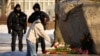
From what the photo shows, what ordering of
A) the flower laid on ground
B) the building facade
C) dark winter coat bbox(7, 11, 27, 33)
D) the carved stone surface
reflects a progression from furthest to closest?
the building facade < dark winter coat bbox(7, 11, 27, 33) < the flower laid on ground < the carved stone surface

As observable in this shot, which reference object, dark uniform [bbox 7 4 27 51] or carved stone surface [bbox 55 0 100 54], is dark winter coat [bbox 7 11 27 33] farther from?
carved stone surface [bbox 55 0 100 54]

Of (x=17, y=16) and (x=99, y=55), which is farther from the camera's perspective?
(x=17, y=16)

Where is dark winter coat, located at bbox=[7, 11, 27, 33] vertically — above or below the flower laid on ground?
above

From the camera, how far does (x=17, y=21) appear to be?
1467 centimetres

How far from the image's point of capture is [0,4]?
39.6m

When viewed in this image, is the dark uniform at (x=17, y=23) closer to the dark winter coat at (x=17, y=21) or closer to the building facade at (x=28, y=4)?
the dark winter coat at (x=17, y=21)

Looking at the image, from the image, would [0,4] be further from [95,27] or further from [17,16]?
[95,27]

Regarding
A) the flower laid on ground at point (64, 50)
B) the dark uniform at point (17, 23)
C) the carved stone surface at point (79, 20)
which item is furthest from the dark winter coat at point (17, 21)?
the flower laid on ground at point (64, 50)

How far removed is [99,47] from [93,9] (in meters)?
1.03

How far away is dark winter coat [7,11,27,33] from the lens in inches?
576

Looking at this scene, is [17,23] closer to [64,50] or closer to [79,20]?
[64,50]

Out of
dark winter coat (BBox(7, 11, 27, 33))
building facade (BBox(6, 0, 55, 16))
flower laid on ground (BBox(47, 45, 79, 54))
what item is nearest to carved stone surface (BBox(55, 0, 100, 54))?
flower laid on ground (BBox(47, 45, 79, 54))

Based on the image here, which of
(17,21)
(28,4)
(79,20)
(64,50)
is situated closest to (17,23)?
(17,21)

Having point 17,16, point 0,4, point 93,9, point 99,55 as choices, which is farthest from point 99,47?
point 0,4
